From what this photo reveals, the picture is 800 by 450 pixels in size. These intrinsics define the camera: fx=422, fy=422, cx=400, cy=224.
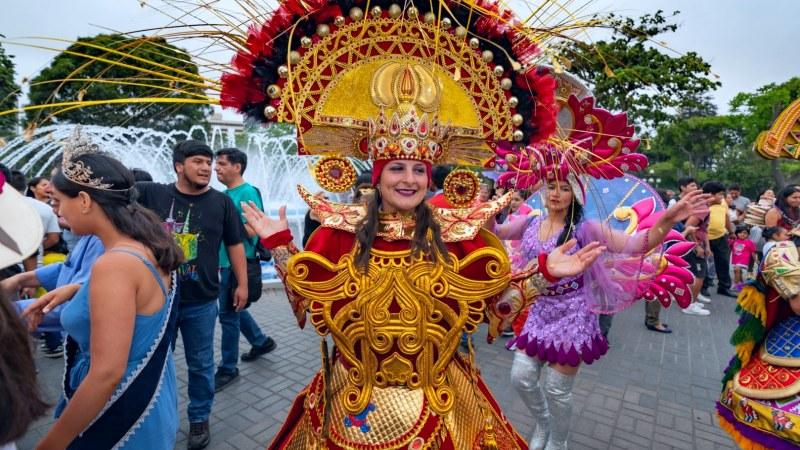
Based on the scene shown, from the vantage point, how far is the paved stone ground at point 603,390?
11.4ft

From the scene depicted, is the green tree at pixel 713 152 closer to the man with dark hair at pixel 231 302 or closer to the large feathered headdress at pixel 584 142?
the large feathered headdress at pixel 584 142

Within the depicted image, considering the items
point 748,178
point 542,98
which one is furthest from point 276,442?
point 748,178

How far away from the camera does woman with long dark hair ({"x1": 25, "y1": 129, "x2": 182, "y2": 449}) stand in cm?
162

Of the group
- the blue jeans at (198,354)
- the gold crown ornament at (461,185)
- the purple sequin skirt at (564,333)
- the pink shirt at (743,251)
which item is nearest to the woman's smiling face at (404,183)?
the gold crown ornament at (461,185)

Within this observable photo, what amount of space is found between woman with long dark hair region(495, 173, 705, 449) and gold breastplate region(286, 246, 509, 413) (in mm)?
1121

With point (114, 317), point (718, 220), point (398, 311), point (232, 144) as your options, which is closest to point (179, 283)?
point (114, 317)

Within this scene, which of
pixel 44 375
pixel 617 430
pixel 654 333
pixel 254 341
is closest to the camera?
pixel 617 430

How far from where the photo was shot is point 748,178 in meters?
32.0

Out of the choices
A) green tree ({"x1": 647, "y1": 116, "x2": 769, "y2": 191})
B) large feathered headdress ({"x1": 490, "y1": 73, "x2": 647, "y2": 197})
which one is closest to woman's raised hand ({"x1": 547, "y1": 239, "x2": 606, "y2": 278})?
large feathered headdress ({"x1": 490, "y1": 73, "x2": 647, "y2": 197})

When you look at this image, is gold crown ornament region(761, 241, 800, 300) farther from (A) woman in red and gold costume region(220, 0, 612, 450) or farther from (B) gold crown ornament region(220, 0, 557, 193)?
(B) gold crown ornament region(220, 0, 557, 193)

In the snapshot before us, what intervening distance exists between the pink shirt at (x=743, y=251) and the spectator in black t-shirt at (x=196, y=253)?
8650 mm

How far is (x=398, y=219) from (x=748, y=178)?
4013 centimetres

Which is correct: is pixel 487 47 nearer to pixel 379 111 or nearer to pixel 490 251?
pixel 379 111

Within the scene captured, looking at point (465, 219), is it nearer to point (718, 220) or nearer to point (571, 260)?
point (571, 260)
